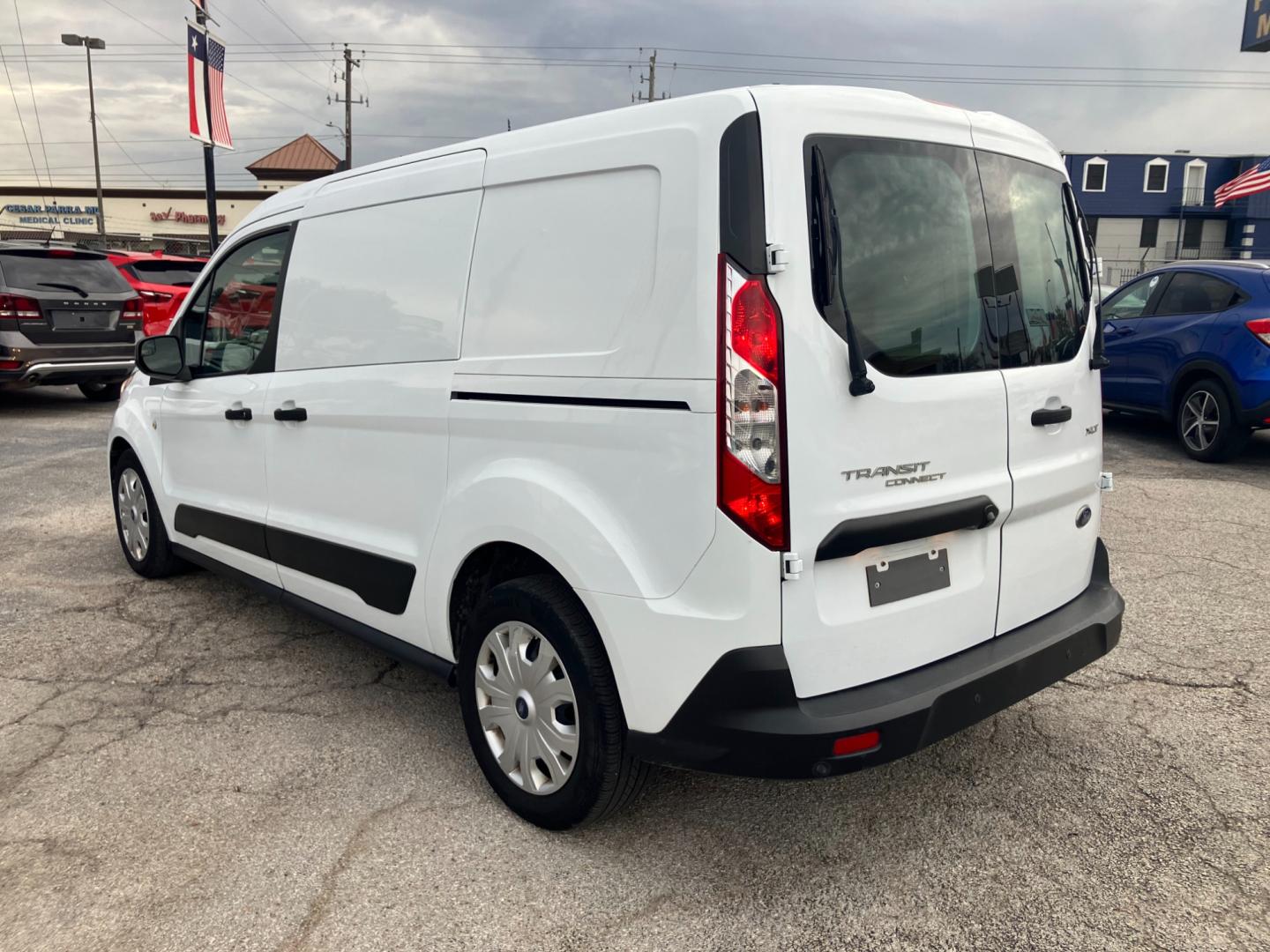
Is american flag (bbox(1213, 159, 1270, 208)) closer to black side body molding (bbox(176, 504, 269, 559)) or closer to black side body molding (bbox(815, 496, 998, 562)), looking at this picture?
black side body molding (bbox(815, 496, 998, 562))

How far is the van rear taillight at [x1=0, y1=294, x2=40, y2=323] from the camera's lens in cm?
1007

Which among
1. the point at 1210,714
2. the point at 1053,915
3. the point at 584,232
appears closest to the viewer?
the point at 1053,915

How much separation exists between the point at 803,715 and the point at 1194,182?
5846 cm

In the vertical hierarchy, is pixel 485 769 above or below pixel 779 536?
below

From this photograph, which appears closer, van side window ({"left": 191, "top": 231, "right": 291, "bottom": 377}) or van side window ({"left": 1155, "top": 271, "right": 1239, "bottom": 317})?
van side window ({"left": 191, "top": 231, "right": 291, "bottom": 377})

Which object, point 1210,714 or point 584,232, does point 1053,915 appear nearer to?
point 1210,714

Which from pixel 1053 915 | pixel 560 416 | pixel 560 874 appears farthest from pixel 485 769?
pixel 1053 915

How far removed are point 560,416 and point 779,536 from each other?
2.32ft

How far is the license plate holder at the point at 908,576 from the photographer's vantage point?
7.74ft

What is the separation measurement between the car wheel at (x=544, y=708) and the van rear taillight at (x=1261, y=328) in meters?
7.20

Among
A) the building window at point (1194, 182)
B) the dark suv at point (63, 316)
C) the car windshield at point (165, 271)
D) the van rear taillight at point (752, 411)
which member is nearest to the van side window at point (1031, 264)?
the van rear taillight at point (752, 411)

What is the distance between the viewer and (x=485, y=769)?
9.57 ft

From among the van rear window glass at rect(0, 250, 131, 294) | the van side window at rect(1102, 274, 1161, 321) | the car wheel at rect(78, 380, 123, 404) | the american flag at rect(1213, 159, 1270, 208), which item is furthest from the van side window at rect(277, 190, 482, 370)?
the american flag at rect(1213, 159, 1270, 208)

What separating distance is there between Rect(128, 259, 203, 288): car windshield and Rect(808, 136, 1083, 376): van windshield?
539 inches
